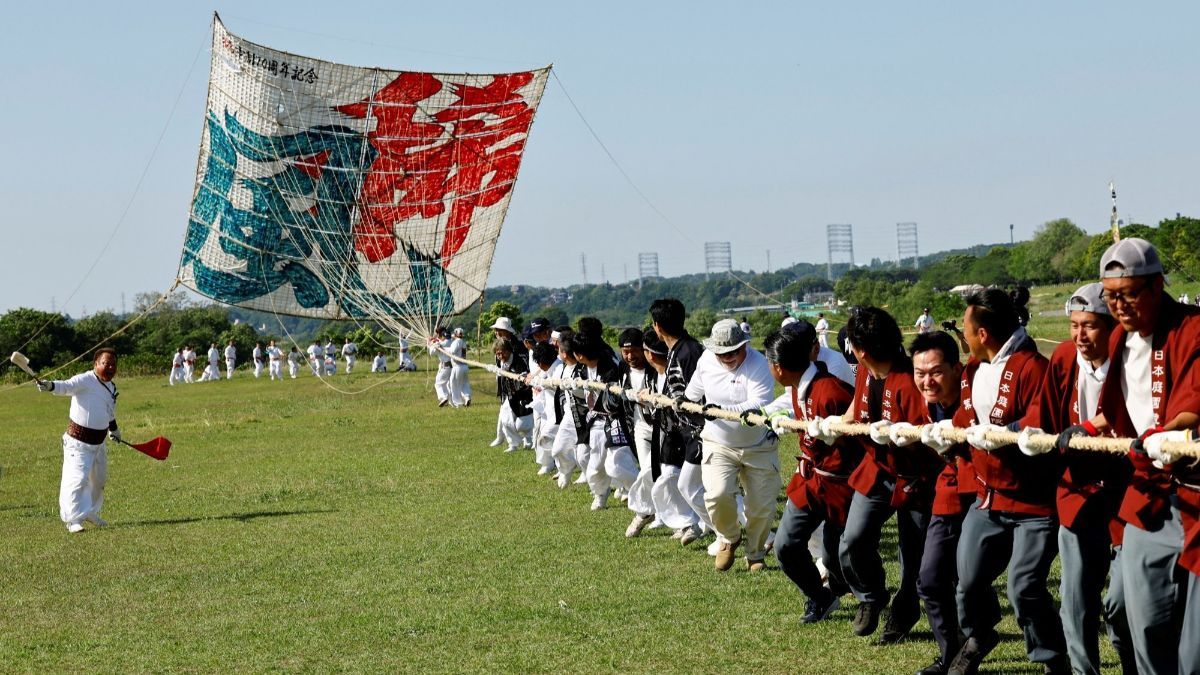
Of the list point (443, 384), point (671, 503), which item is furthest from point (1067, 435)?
point (443, 384)

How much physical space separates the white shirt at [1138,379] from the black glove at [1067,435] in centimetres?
20

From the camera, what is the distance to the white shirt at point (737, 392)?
9305 mm

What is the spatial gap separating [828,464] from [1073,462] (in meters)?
2.39

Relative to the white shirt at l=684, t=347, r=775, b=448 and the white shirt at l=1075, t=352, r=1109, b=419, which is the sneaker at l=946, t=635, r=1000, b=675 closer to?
the white shirt at l=1075, t=352, r=1109, b=419

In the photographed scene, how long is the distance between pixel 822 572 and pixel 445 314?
23.5 m

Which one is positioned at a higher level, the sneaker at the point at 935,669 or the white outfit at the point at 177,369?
the sneaker at the point at 935,669

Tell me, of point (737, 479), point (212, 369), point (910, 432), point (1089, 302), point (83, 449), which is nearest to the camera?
point (1089, 302)

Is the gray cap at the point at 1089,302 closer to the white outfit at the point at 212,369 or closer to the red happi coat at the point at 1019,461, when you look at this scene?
the red happi coat at the point at 1019,461

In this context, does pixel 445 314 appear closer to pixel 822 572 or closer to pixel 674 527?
pixel 674 527

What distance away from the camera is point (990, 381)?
20.0 ft

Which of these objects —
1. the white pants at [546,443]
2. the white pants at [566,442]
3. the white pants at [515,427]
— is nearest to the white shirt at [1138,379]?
the white pants at [566,442]

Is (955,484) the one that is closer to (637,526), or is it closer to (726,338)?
(726,338)

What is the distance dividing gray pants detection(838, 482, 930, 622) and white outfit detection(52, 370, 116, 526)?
30.9 ft

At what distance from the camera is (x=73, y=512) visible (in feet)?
47.2
